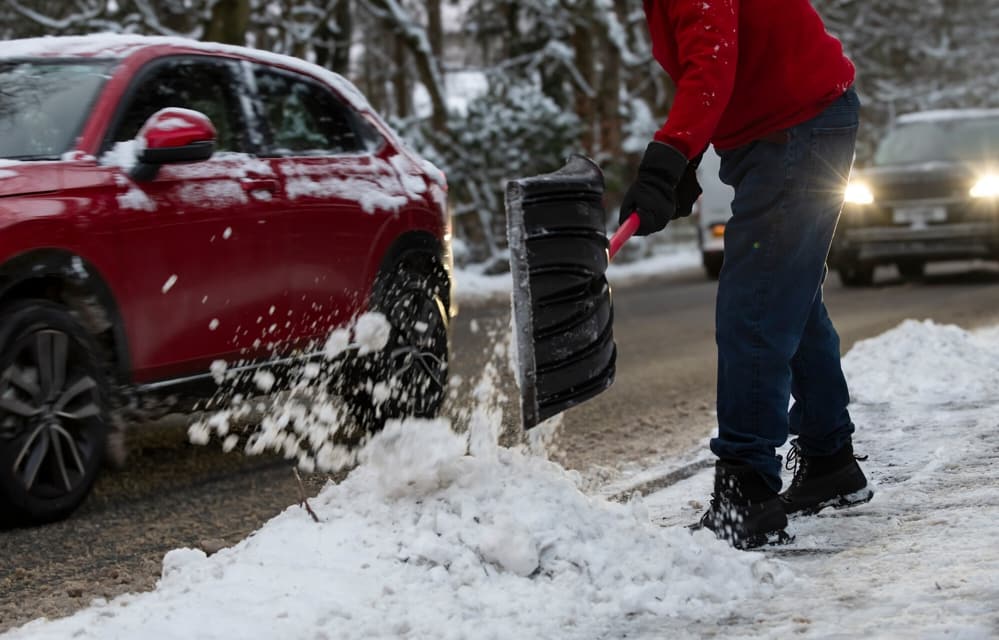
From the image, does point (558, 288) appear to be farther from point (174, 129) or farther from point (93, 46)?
point (93, 46)

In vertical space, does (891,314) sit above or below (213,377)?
below

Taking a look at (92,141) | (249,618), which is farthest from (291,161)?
(249,618)

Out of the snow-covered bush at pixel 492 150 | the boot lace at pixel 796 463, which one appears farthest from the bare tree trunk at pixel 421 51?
the boot lace at pixel 796 463

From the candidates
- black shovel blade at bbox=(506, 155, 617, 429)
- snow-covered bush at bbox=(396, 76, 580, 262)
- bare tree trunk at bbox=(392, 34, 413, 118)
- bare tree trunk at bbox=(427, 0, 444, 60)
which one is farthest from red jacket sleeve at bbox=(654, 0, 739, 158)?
bare tree trunk at bbox=(392, 34, 413, 118)

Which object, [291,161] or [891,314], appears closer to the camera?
[291,161]

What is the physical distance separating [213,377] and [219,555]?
6.26 ft

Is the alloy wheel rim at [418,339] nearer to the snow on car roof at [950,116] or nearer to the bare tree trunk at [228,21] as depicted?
the bare tree trunk at [228,21]

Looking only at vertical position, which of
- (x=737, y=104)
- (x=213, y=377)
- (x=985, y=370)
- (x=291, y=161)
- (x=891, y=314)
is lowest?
(x=891, y=314)

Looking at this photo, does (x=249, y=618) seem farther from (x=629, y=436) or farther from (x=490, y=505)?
(x=629, y=436)

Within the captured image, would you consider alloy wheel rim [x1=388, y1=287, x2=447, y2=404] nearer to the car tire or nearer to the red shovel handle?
the red shovel handle

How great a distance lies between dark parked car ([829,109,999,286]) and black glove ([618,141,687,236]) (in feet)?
39.6

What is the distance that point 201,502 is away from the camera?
221 inches

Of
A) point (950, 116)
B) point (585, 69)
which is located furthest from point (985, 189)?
point (585, 69)

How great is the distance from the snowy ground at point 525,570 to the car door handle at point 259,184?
193 cm
